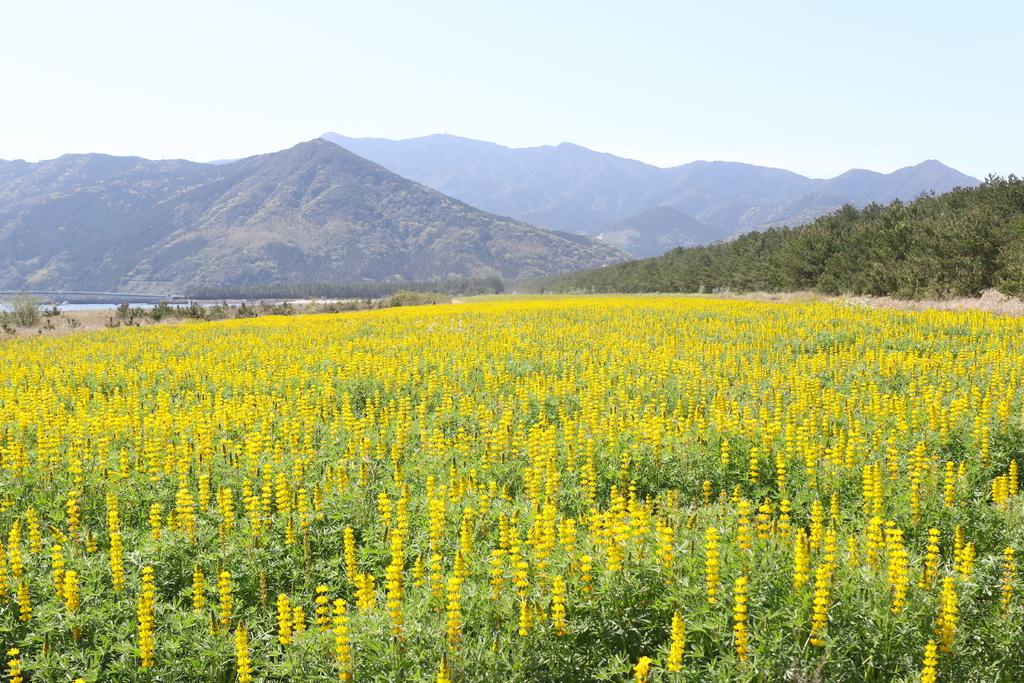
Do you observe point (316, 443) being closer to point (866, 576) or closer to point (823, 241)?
point (866, 576)

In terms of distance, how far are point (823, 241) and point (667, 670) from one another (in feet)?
168

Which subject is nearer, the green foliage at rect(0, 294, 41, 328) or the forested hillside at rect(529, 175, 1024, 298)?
the forested hillside at rect(529, 175, 1024, 298)

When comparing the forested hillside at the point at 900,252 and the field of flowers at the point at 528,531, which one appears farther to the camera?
the forested hillside at the point at 900,252

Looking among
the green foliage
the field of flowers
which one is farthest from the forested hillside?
the green foliage

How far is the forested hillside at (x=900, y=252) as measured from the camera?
105ft

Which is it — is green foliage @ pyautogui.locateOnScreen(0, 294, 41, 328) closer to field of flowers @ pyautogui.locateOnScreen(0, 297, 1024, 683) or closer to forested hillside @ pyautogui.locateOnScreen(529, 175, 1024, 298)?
field of flowers @ pyautogui.locateOnScreen(0, 297, 1024, 683)

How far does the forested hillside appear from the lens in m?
A: 32.2

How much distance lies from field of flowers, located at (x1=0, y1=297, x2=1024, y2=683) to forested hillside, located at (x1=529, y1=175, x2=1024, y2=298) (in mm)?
23378

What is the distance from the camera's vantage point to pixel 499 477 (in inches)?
305

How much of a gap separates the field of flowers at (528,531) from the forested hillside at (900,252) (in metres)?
23.4

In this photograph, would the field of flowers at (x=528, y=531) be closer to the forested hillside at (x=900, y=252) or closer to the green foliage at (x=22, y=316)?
the forested hillside at (x=900, y=252)

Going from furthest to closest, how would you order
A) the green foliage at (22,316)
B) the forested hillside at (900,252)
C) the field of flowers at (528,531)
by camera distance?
the green foliage at (22,316)
the forested hillside at (900,252)
the field of flowers at (528,531)

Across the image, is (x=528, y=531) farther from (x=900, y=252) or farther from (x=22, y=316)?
(x=22, y=316)

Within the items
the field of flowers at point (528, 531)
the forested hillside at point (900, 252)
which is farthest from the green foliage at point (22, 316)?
the forested hillside at point (900, 252)
